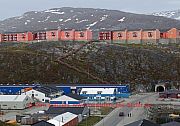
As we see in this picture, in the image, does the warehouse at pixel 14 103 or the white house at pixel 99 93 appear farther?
the white house at pixel 99 93

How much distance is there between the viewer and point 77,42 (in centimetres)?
8025

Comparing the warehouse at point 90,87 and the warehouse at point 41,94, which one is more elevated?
the warehouse at point 41,94

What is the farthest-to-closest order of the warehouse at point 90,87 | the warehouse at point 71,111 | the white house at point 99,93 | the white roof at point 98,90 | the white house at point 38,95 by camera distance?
the warehouse at point 90,87
the white roof at point 98,90
the white house at point 99,93
the white house at point 38,95
the warehouse at point 71,111

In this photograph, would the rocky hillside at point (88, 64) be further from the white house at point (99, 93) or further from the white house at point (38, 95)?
the white house at point (38, 95)

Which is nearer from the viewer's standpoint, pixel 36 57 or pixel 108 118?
pixel 108 118

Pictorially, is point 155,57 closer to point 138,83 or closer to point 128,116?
point 138,83

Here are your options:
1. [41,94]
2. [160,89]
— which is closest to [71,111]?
[41,94]


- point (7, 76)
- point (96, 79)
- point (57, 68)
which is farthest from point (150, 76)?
point (7, 76)

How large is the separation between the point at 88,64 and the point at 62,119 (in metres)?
35.1

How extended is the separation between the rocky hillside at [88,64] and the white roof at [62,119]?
27.1 metres

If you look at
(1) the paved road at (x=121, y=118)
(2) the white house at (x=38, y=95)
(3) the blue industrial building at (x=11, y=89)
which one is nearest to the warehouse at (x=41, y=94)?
(2) the white house at (x=38, y=95)

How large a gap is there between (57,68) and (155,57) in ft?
62.5

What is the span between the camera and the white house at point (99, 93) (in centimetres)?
5109

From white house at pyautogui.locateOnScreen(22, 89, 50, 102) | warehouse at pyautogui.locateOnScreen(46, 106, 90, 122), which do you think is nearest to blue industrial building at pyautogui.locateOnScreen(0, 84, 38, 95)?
white house at pyautogui.locateOnScreen(22, 89, 50, 102)
